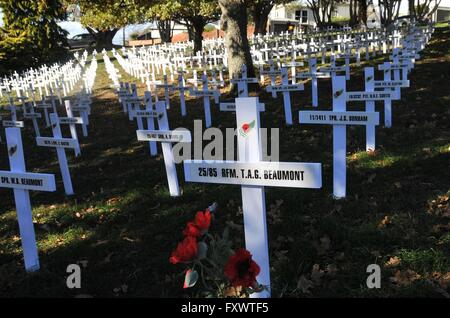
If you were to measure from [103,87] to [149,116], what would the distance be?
14.9 m

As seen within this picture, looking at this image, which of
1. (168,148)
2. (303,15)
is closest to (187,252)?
(168,148)

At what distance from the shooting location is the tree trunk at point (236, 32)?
44.0 ft

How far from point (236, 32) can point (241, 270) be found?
39.1ft

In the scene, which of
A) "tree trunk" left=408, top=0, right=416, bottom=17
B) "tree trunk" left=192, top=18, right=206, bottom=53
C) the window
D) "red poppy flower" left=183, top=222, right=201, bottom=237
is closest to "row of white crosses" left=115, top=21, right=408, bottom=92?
"tree trunk" left=192, top=18, right=206, bottom=53

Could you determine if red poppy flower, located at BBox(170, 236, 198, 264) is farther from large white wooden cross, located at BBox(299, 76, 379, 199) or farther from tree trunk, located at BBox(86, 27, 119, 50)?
tree trunk, located at BBox(86, 27, 119, 50)

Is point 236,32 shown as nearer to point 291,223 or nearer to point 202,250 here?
point 291,223

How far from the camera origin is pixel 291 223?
4.80 metres

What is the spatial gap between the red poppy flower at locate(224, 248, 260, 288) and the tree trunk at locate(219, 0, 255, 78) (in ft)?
38.9

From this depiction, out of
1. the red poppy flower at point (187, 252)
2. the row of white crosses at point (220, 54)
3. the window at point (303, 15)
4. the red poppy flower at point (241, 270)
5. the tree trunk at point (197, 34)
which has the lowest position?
the red poppy flower at point (241, 270)

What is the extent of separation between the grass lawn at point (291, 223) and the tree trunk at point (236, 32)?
231 inches

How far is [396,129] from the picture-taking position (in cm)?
794

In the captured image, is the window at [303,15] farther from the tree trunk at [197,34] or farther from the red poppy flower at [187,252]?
the red poppy flower at [187,252]

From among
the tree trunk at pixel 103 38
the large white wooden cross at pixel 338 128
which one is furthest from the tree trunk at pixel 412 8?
the tree trunk at pixel 103 38

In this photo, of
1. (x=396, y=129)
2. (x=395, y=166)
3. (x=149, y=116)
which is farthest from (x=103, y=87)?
(x=395, y=166)
